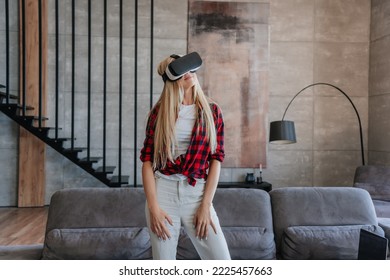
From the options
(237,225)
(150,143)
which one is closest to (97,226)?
(237,225)

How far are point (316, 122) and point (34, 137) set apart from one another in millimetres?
3946

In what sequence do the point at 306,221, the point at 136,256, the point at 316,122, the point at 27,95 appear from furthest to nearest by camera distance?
the point at 316,122 < the point at 27,95 < the point at 306,221 < the point at 136,256

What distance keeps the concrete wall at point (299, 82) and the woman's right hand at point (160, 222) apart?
14.4 ft

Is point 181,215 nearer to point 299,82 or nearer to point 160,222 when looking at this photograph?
point 160,222

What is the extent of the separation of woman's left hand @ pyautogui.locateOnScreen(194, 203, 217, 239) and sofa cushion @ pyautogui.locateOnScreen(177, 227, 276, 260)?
2.49ft

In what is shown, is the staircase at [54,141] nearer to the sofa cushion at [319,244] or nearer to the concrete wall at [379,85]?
the sofa cushion at [319,244]

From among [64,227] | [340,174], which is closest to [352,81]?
[340,174]

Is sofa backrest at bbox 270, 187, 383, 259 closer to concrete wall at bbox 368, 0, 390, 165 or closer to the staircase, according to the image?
the staircase

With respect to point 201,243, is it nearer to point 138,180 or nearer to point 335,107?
point 138,180

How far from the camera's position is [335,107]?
6023 millimetres

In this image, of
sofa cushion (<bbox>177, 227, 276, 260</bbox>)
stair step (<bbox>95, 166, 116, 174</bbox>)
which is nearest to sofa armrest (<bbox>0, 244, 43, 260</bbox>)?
sofa cushion (<bbox>177, 227, 276, 260</bbox>)

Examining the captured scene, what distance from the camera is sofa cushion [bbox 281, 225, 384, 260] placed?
2264 millimetres

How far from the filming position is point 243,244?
2248 mm

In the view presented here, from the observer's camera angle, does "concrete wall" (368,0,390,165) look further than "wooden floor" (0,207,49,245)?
Yes
